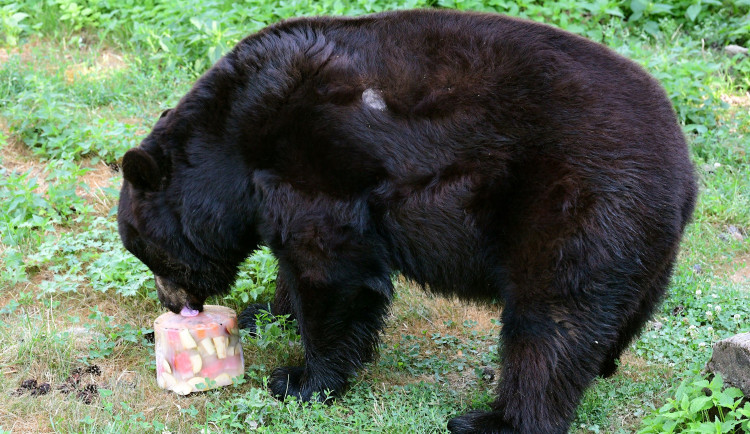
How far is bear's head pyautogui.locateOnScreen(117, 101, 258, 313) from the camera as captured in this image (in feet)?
14.8

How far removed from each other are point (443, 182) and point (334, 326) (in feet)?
3.49

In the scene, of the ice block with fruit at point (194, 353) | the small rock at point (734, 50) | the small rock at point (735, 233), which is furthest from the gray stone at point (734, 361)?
the small rock at point (734, 50)

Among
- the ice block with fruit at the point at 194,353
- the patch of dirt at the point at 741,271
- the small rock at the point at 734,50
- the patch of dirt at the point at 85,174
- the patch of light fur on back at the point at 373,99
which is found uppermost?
the patch of light fur on back at the point at 373,99

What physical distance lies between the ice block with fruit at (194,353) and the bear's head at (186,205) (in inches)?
10.2

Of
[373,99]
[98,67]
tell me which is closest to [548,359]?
[373,99]

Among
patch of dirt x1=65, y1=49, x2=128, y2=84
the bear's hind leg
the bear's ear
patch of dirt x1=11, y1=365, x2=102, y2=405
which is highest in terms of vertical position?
the bear's ear

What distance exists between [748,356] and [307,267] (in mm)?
2176

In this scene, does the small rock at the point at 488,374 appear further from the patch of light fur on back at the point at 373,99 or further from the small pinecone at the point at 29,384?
the small pinecone at the point at 29,384

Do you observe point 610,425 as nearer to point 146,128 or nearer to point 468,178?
point 468,178

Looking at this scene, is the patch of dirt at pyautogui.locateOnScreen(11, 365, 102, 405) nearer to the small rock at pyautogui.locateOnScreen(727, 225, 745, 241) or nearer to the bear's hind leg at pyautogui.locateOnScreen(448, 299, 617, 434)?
the bear's hind leg at pyautogui.locateOnScreen(448, 299, 617, 434)

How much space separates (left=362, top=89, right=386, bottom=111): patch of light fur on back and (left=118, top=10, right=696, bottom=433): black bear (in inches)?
0.5

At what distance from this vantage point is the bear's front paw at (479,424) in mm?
4273

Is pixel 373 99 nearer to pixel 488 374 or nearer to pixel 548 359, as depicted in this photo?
pixel 548 359

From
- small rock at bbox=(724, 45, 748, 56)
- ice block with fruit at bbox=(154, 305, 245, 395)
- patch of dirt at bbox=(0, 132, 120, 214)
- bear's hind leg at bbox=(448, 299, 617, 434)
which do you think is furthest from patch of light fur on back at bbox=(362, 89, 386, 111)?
small rock at bbox=(724, 45, 748, 56)
